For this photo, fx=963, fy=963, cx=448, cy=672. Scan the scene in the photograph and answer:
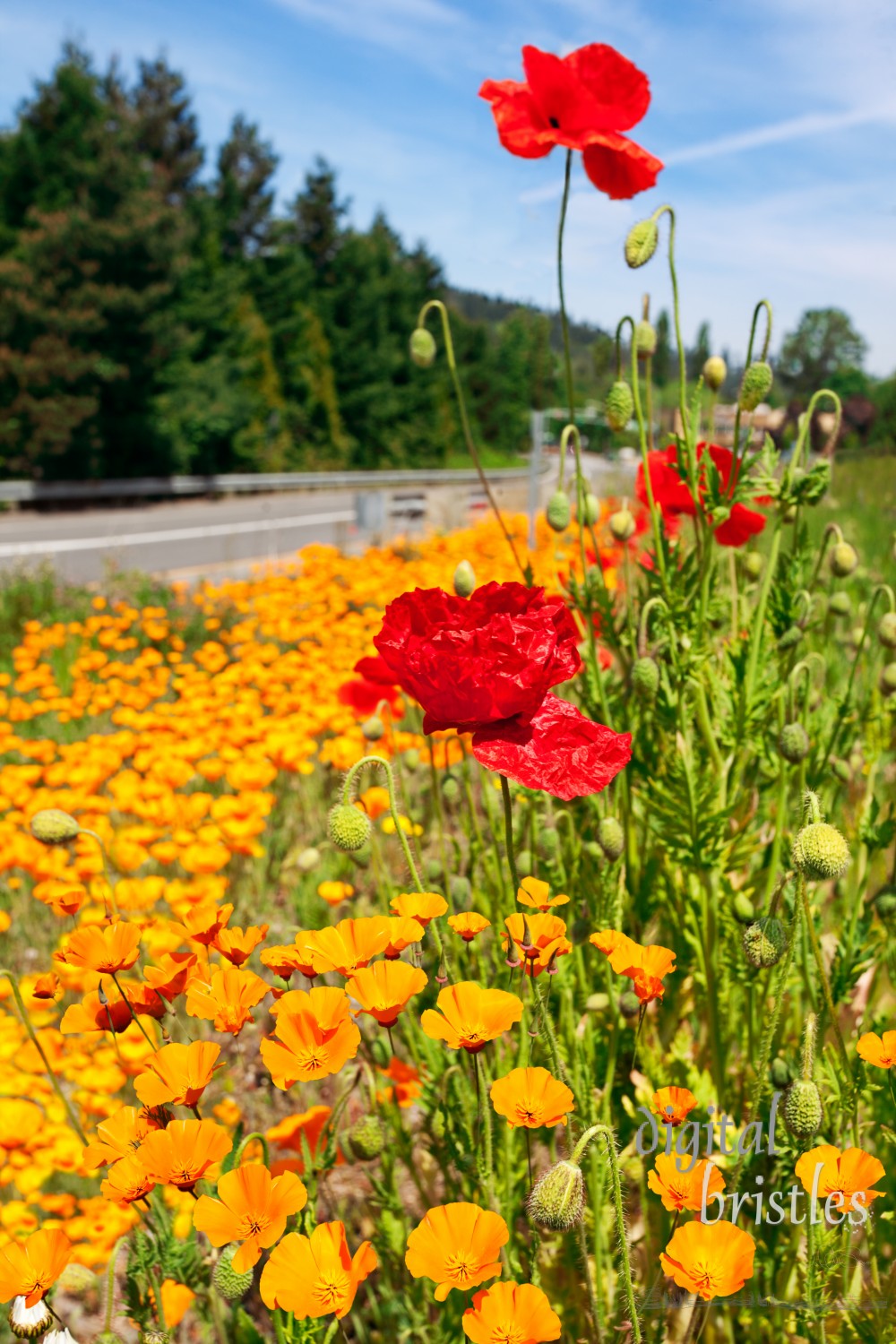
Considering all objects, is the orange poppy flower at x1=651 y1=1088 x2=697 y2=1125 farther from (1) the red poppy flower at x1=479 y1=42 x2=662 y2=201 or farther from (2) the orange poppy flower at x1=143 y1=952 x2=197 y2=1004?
(1) the red poppy flower at x1=479 y1=42 x2=662 y2=201

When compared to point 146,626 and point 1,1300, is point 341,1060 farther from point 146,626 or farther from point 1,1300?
point 146,626

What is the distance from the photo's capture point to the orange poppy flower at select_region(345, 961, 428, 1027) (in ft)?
2.96

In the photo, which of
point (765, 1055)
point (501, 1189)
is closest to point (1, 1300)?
point (501, 1189)

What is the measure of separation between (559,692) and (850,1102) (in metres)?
1.08

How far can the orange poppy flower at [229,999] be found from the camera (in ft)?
3.12

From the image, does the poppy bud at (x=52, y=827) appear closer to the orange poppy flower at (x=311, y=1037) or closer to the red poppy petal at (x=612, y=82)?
the orange poppy flower at (x=311, y=1037)

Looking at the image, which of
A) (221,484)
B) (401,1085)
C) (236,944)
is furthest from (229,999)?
(221,484)

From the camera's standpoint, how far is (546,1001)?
41.0 inches

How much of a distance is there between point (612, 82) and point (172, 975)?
1.26m

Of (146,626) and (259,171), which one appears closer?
(146,626)

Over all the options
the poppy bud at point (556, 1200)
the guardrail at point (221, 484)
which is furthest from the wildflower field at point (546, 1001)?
the guardrail at point (221, 484)

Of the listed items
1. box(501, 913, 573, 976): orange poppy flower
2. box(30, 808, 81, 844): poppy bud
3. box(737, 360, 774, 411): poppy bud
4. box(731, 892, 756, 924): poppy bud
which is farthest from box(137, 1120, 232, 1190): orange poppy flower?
box(737, 360, 774, 411): poppy bud

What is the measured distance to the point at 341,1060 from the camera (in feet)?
2.82

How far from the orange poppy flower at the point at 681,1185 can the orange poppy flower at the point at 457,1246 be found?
149 mm
